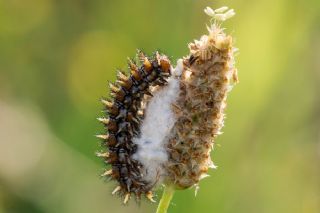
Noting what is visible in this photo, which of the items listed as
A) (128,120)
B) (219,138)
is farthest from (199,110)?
(219,138)

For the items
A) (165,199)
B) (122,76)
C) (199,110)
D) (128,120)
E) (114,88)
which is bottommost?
(165,199)

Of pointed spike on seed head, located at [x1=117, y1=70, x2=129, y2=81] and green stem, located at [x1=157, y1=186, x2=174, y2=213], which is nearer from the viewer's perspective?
green stem, located at [x1=157, y1=186, x2=174, y2=213]

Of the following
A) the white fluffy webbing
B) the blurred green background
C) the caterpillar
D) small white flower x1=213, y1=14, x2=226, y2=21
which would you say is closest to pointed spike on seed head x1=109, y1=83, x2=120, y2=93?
the caterpillar

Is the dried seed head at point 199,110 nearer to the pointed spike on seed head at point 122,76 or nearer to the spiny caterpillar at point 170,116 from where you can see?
the spiny caterpillar at point 170,116

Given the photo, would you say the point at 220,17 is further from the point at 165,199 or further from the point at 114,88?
the point at 165,199

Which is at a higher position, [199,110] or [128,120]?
[128,120]

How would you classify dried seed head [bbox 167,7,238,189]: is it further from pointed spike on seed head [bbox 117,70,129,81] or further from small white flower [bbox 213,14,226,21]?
pointed spike on seed head [bbox 117,70,129,81]
